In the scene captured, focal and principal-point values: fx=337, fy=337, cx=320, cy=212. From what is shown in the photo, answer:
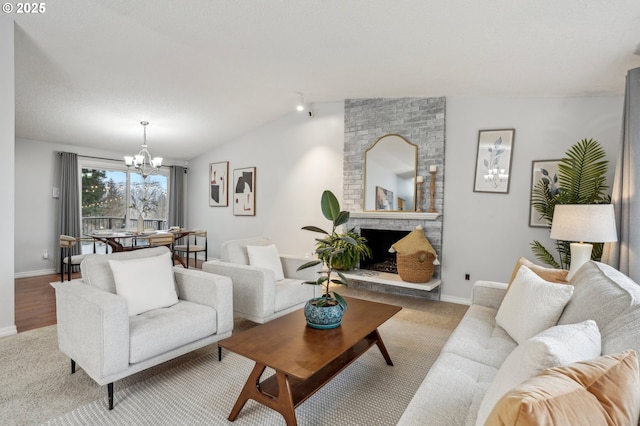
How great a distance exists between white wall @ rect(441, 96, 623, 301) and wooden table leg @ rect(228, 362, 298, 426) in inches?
129

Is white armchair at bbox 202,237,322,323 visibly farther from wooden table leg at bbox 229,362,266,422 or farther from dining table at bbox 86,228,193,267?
dining table at bbox 86,228,193,267

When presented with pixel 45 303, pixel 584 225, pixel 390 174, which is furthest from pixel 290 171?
pixel 584 225

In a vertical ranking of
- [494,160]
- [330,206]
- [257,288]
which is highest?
[494,160]

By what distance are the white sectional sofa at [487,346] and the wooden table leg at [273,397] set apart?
64 centimetres

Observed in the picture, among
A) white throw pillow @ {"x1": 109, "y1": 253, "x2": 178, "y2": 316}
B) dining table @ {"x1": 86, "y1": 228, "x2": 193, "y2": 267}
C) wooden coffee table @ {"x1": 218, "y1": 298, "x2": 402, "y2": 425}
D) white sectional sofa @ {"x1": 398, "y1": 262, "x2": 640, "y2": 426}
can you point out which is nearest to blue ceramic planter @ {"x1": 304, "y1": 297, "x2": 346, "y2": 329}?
wooden coffee table @ {"x1": 218, "y1": 298, "x2": 402, "y2": 425}

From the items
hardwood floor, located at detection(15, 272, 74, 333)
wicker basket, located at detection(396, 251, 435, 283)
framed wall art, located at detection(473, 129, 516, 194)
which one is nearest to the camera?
hardwood floor, located at detection(15, 272, 74, 333)

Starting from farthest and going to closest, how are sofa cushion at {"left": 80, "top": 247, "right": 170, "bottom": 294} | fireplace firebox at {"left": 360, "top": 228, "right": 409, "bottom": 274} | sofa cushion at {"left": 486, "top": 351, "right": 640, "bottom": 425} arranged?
1. fireplace firebox at {"left": 360, "top": 228, "right": 409, "bottom": 274}
2. sofa cushion at {"left": 80, "top": 247, "right": 170, "bottom": 294}
3. sofa cushion at {"left": 486, "top": 351, "right": 640, "bottom": 425}

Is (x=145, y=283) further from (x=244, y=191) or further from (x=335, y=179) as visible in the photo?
(x=244, y=191)

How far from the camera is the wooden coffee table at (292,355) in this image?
5.55ft

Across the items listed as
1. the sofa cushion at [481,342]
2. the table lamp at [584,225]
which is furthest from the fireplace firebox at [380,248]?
the sofa cushion at [481,342]

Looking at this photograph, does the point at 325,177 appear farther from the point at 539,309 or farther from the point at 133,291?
the point at 539,309

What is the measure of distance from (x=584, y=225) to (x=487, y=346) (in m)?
1.61

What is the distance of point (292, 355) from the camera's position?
1788mm

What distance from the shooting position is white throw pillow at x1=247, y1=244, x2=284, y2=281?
3.44 meters
